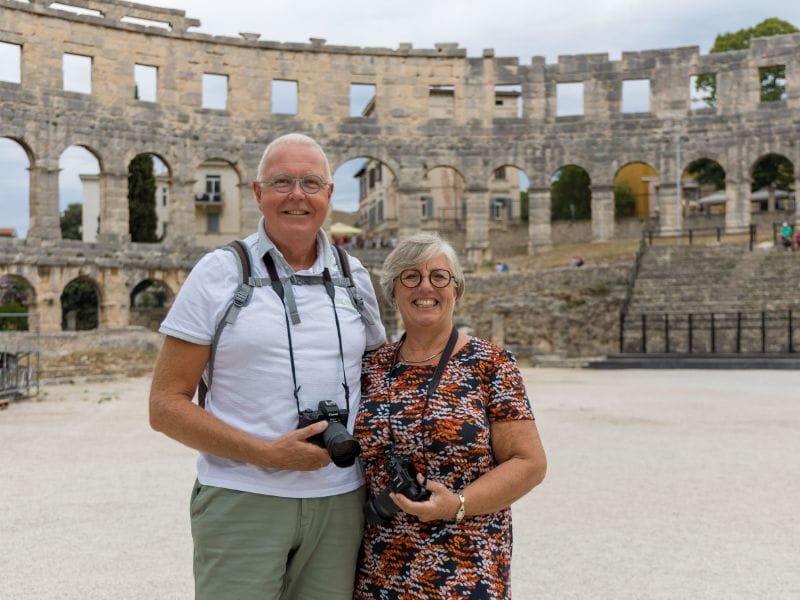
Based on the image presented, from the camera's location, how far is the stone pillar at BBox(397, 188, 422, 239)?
111 feet

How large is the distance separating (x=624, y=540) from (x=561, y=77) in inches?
1220

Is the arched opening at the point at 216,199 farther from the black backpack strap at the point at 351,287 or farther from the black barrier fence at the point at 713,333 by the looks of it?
the black backpack strap at the point at 351,287

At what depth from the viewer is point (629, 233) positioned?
40.2 metres

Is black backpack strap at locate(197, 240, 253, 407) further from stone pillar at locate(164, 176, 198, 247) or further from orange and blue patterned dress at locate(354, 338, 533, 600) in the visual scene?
stone pillar at locate(164, 176, 198, 247)

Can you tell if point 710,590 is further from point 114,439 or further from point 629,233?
point 629,233

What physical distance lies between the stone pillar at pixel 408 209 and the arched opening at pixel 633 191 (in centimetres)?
2659

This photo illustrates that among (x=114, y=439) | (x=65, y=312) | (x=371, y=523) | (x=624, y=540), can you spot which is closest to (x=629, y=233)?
(x=65, y=312)

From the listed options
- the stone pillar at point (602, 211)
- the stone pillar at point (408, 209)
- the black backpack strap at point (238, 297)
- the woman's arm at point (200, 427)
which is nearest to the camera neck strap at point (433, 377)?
the woman's arm at point (200, 427)

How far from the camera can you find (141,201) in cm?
4303

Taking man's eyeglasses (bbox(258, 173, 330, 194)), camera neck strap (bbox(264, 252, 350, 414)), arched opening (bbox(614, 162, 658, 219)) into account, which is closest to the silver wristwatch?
camera neck strap (bbox(264, 252, 350, 414))

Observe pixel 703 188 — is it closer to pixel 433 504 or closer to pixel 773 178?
pixel 773 178

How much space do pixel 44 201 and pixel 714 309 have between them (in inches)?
850

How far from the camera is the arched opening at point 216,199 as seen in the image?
5681 centimetres

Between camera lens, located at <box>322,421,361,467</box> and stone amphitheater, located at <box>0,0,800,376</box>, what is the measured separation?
78.7 feet
